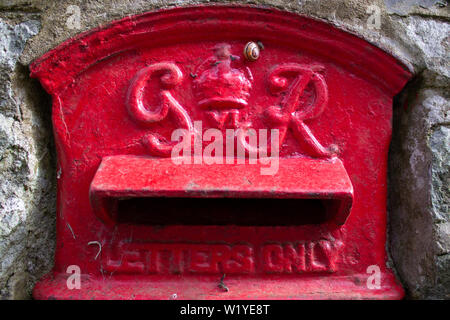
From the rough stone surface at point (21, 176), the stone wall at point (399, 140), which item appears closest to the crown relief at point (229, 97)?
the stone wall at point (399, 140)

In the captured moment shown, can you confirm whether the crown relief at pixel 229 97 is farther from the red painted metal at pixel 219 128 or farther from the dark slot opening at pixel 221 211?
the dark slot opening at pixel 221 211

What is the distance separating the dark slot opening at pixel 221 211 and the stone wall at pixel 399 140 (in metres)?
0.25

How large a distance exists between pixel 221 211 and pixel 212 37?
558 mm

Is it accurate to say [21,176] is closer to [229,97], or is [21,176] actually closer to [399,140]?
[229,97]

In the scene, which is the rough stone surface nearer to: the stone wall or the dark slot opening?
the stone wall

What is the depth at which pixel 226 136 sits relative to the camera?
1.15 meters

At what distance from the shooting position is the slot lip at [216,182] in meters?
0.97

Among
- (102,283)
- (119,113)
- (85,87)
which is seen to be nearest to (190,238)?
(102,283)

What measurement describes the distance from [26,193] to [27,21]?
1.72 feet

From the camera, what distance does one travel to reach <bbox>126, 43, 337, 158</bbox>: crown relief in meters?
1.14

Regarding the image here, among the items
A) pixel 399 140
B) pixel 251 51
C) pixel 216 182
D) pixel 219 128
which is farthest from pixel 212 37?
pixel 399 140

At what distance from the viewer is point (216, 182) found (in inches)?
39.0

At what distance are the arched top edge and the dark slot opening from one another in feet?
1.44

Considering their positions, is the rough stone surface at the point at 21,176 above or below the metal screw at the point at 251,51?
below
